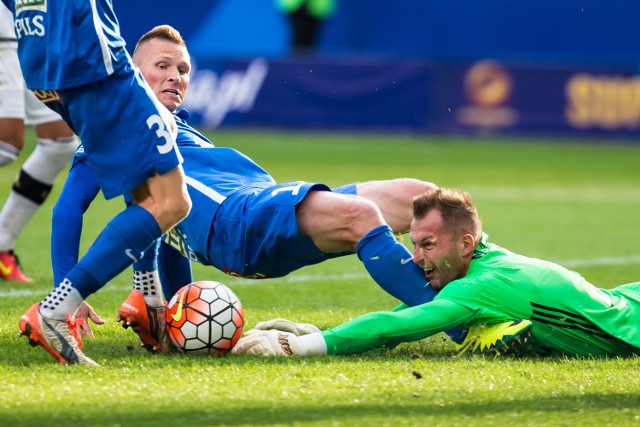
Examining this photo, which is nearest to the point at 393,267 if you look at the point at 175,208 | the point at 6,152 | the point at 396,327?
the point at 396,327

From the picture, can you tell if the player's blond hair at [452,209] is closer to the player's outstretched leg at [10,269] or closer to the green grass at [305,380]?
the green grass at [305,380]

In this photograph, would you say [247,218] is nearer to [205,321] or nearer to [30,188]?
[205,321]

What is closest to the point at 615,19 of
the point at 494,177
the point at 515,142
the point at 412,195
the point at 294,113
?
the point at 515,142

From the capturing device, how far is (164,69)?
488 centimetres

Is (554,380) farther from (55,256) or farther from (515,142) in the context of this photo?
(515,142)

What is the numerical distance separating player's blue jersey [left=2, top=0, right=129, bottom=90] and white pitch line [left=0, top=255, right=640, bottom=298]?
208 cm

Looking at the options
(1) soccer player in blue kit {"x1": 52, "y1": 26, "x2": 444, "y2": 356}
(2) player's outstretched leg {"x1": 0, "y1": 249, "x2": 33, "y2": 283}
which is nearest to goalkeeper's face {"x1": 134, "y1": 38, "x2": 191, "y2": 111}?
(1) soccer player in blue kit {"x1": 52, "y1": 26, "x2": 444, "y2": 356}

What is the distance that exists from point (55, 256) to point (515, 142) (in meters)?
15.7

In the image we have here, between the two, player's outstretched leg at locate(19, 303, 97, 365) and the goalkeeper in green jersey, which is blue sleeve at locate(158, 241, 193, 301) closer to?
the goalkeeper in green jersey

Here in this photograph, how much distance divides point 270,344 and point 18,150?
9.96 feet

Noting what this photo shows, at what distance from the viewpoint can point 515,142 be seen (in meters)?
19.5

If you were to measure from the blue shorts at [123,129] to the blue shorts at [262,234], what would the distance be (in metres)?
0.53

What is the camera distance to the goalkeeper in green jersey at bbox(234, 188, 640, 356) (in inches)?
163

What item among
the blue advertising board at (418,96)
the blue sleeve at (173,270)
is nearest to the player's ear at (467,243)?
the blue sleeve at (173,270)
